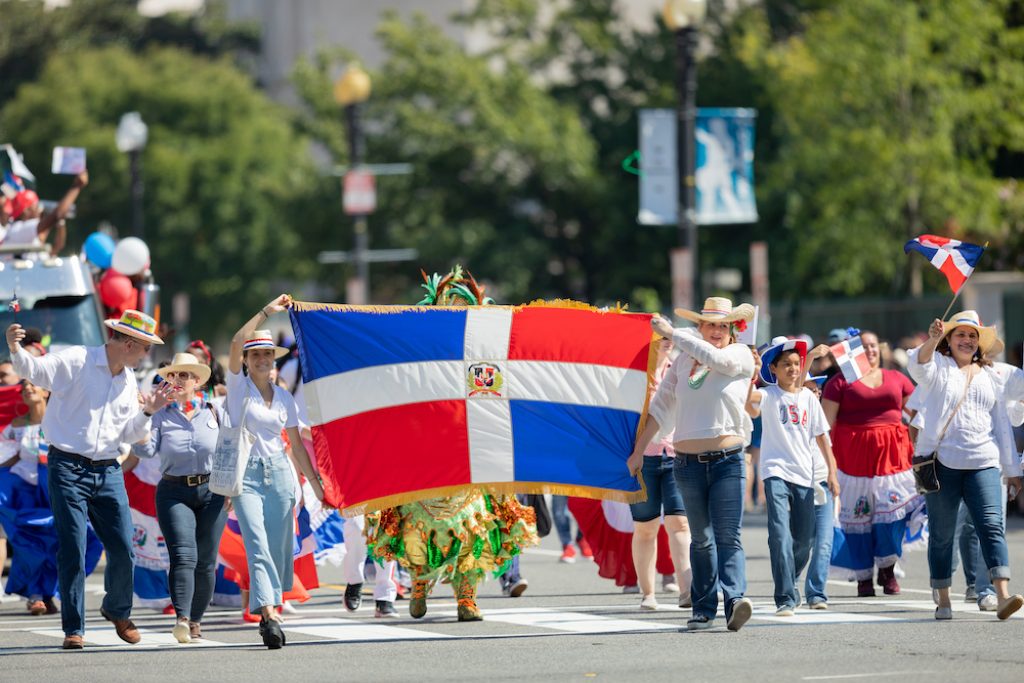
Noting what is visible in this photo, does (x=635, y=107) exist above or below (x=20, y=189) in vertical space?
above

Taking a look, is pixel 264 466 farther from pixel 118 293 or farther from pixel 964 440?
pixel 118 293

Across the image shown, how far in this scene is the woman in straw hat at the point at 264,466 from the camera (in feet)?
37.2

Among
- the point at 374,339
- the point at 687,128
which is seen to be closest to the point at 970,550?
the point at 374,339

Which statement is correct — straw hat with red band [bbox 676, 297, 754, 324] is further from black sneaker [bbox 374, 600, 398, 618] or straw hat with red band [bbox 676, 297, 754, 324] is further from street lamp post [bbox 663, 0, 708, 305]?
street lamp post [bbox 663, 0, 708, 305]

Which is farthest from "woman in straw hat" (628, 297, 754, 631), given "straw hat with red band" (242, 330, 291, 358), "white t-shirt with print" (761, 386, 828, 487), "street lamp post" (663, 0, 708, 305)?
"street lamp post" (663, 0, 708, 305)

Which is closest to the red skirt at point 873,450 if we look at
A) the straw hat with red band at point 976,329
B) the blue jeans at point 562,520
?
the straw hat with red band at point 976,329

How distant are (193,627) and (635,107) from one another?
3326 centimetres

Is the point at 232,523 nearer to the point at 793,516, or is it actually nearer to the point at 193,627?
the point at 193,627

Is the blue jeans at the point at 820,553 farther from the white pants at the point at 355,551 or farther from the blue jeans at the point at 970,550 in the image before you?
the white pants at the point at 355,551

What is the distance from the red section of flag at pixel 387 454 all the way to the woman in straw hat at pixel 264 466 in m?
0.43

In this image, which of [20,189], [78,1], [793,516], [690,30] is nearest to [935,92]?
[690,30]

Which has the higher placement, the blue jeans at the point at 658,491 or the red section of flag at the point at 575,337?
the red section of flag at the point at 575,337

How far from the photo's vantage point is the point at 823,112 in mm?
32156

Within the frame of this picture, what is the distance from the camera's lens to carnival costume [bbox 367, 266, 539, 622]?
12.3 metres
